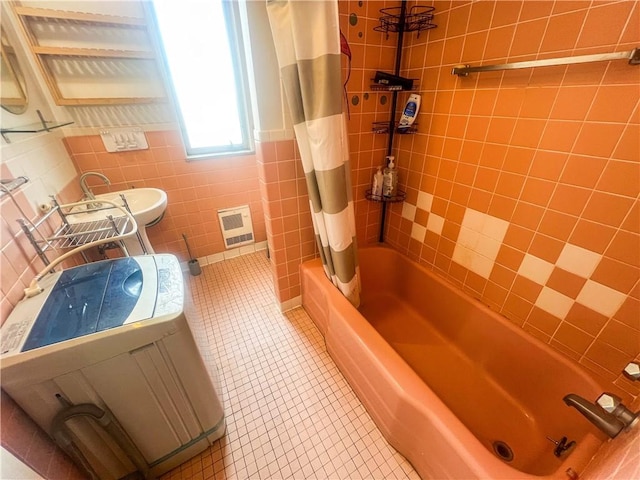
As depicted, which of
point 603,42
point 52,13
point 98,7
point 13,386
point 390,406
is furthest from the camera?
point 98,7

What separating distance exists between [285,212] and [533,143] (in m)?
1.16

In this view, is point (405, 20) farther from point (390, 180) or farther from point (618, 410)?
point (618, 410)

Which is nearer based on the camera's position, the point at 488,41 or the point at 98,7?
the point at 488,41

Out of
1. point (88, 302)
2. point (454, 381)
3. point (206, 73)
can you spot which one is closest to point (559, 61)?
point (454, 381)

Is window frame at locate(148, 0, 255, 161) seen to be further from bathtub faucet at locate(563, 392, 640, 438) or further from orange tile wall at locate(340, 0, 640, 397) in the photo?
bathtub faucet at locate(563, 392, 640, 438)

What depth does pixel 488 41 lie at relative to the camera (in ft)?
3.28

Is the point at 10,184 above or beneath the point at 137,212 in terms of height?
above

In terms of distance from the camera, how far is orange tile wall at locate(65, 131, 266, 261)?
64.4 inches

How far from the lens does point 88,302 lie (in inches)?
30.8

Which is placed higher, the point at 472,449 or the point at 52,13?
the point at 52,13


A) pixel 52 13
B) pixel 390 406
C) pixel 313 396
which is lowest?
pixel 313 396

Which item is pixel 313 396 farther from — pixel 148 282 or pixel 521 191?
pixel 521 191

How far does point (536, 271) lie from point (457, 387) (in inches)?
27.8

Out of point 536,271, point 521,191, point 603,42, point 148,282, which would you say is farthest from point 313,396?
point 603,42
